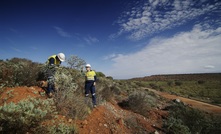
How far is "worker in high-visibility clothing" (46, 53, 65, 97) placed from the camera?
569 cm

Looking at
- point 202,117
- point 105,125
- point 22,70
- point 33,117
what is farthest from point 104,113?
point 202,117

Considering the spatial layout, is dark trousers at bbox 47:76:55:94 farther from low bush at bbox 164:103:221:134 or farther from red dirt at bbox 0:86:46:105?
low bush at bbox 164:103:221:134

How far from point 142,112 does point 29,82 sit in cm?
635

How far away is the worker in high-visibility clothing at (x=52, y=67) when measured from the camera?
5691mm

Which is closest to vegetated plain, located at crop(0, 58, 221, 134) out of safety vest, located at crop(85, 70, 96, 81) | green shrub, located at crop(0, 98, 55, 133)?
green shrub, located at crop(0, 98, 55, 133)

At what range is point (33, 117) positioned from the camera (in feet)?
9.87

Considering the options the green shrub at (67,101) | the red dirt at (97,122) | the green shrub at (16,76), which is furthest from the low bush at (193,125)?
the green shrub at (16,76)

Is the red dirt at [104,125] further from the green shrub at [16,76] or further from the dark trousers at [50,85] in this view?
the green shrub at [16,76]

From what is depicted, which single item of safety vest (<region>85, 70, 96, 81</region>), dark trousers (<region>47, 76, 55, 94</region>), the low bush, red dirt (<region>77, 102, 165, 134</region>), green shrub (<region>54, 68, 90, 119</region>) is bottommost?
the low bush

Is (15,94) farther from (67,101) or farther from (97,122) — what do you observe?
(97,122)

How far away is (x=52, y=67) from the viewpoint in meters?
5.95

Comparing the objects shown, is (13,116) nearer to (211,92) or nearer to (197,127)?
(197,127)

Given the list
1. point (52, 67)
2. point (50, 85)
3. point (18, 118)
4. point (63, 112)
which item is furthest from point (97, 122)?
point (18, 118)

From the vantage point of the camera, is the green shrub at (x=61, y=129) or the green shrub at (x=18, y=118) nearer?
the green shrub at (x=18, y=118)
